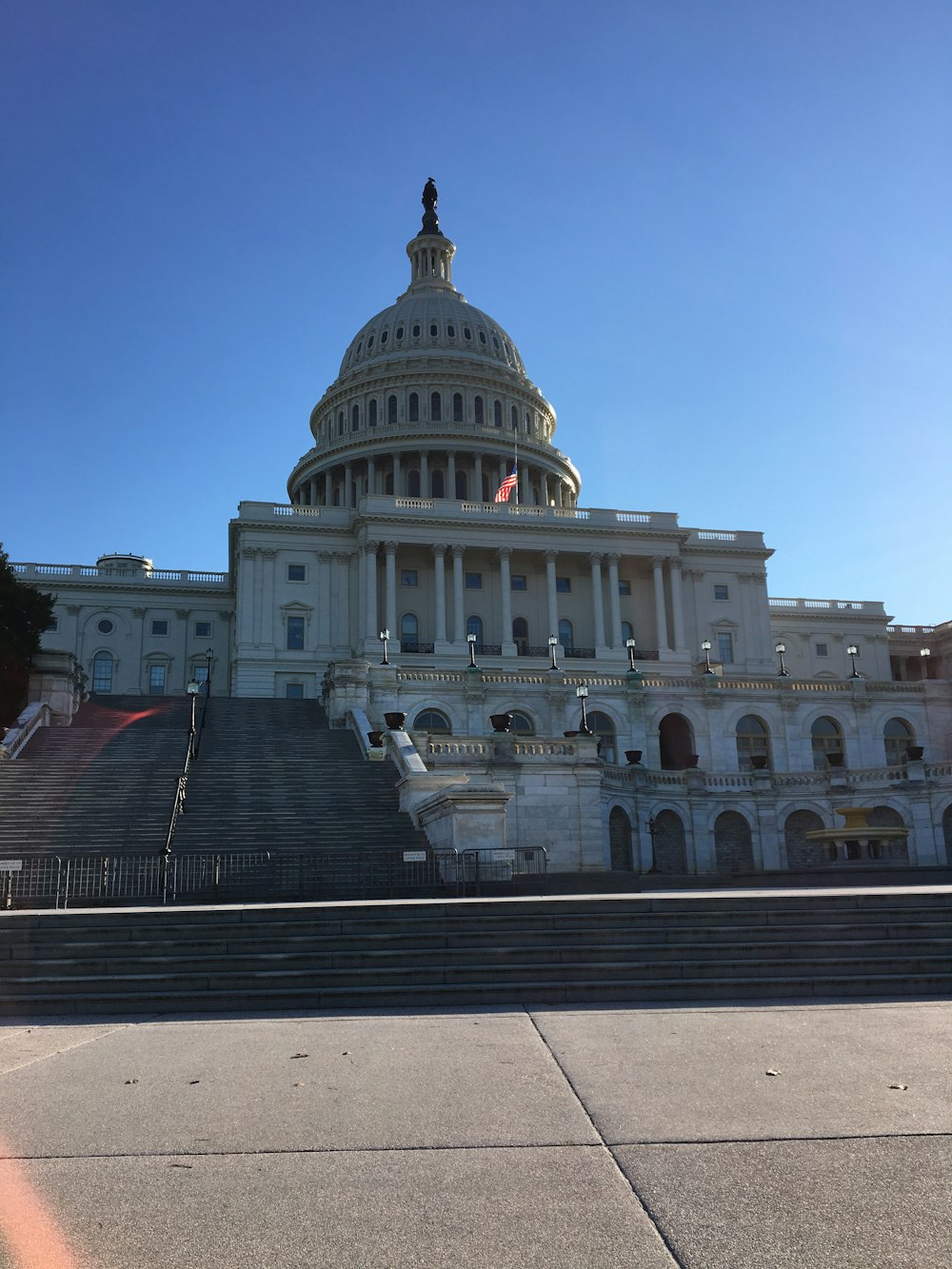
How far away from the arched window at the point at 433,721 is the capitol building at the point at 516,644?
0.10 m

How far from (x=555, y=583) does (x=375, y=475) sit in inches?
1103

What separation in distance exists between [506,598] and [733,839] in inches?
1437

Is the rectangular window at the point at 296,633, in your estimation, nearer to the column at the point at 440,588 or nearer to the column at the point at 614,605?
the column at the point at 440,588

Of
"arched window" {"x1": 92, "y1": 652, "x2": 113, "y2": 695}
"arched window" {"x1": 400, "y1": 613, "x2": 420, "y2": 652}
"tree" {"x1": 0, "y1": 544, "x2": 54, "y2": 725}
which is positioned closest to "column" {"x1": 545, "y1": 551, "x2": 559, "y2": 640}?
"arched window" {"x1": 400, "y1": 613, "x2": 420, "y2": 652}

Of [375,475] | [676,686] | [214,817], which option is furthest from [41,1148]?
[375,475]

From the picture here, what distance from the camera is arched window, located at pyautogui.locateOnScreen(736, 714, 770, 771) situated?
56312 mm

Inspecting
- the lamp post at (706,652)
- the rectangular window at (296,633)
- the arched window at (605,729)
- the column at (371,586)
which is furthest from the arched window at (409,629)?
the arched window at (605,729)

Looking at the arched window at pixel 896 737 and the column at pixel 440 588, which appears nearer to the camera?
the arched window at pixel 896 737

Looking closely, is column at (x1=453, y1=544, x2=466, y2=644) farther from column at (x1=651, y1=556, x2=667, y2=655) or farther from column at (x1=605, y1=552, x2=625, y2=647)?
column at (x1=651, y1=556, x2=667, y2=655)

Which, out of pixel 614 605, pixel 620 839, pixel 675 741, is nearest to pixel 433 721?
pixel 620 839

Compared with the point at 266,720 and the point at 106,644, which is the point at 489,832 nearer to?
the point at 266,720

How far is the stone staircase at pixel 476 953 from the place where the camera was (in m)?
15.8

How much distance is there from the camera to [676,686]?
2194 inches

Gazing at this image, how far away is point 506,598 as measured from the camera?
83.6 m
